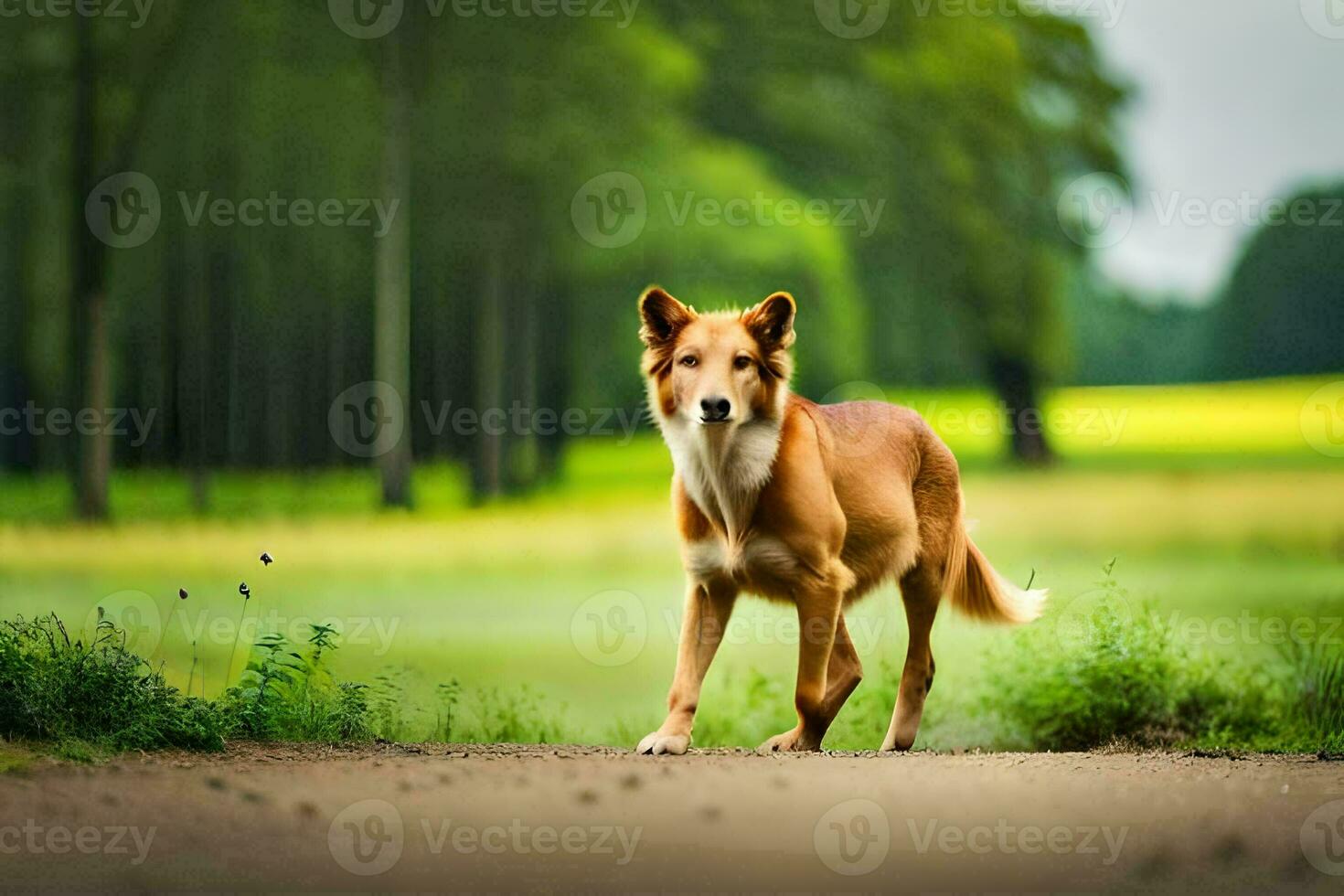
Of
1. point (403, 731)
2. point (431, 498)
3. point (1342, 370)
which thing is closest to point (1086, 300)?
point (1342, 370)

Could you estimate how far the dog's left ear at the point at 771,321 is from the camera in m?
6.91

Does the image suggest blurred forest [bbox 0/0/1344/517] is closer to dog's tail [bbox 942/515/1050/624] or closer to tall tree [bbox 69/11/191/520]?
tall tree [bbox 69/11/191/520]

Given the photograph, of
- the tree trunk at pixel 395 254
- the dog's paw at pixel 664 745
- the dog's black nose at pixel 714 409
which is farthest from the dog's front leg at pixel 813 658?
the tree trunk at pixel 395 254

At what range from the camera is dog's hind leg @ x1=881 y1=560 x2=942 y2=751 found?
25.8 feet

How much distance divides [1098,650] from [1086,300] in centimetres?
722

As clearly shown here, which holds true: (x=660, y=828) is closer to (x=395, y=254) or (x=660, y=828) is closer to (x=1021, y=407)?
(x=1021, y=407)

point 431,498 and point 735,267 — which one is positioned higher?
point 735,267

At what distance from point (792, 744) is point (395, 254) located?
8748 mm

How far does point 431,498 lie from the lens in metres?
14.5

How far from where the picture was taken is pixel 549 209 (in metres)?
14.8

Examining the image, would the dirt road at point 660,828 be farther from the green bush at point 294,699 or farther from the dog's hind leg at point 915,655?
the dog's hind leg at point 915,655

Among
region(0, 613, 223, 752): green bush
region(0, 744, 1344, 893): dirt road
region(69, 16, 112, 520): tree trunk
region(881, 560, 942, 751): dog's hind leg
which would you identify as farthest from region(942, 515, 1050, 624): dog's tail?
region(69, 16, 112, 520): tree trunk

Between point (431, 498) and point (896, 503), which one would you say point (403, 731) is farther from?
point (431, 498)

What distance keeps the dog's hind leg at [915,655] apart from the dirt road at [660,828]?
131 centimetres
